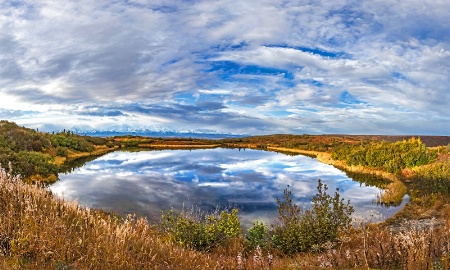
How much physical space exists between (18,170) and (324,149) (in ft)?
232

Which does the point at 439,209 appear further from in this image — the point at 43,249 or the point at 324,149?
the point at 324,149

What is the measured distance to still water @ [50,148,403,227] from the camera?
2694 centimetres

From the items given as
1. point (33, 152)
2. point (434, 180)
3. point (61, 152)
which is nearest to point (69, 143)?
point (61, 152)

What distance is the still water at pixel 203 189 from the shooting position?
1061 inches

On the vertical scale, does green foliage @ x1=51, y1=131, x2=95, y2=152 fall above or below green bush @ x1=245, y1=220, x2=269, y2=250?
above

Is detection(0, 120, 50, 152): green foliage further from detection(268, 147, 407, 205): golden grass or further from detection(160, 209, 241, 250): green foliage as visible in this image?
detection(268, 147, 407, 205): golden grass

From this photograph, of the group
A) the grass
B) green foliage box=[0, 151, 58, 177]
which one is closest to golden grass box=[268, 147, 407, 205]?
the grass

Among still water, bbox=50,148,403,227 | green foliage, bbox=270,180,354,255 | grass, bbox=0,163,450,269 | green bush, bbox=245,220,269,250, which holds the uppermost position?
grass, bbox=0,163,450,269

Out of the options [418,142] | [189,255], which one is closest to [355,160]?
[418,142]

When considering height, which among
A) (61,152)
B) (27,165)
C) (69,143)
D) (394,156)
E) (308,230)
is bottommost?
(61,152)

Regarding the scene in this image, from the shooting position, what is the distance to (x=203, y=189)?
115 feet

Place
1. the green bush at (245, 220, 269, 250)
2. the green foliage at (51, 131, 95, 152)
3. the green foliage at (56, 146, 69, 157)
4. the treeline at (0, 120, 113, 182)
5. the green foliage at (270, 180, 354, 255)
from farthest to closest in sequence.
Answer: the green foliage at (51, 131, 95, 152), the green foliage at (56, 146, 69, 157), the treeline at (0, 120, 113, 182), the green bush at (245, 220, 269, 250), the green foliage at (270, 180, 354, 255)

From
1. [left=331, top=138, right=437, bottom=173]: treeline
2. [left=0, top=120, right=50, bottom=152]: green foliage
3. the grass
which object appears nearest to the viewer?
the grass

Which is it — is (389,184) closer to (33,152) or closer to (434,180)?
(434,180)
